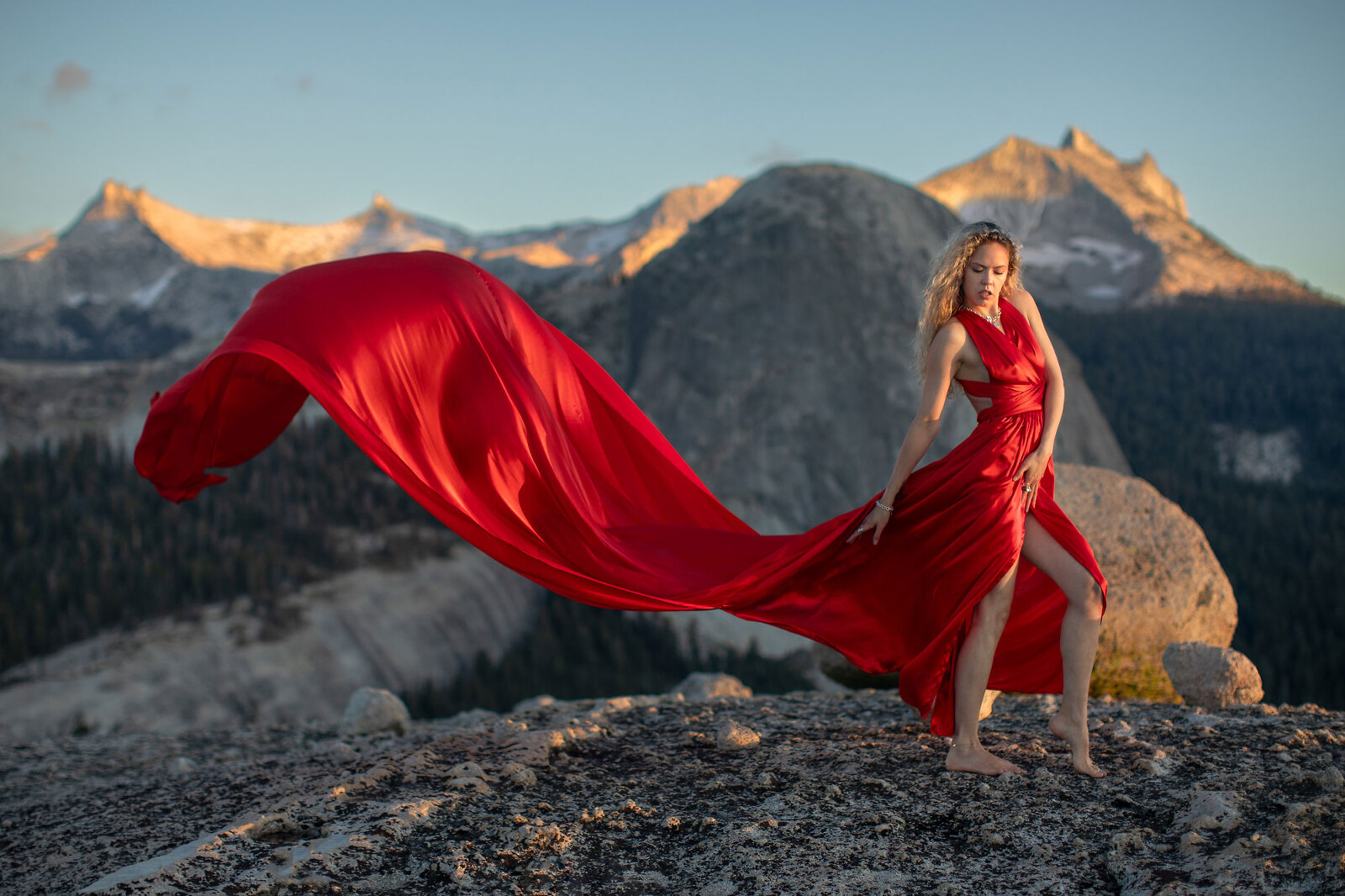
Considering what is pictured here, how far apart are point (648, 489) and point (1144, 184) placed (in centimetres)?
10900

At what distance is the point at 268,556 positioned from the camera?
21125 mm

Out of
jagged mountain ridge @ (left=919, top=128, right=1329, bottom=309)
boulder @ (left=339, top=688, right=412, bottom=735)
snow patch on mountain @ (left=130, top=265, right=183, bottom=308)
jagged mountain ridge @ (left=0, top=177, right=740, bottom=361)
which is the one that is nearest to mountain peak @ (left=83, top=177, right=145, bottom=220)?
jagged mountain ridge @ (left=0, top=177, right=740, bottom=361)

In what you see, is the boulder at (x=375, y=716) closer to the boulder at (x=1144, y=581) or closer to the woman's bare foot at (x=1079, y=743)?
the woman's bare foot at (x=1079, y=743)

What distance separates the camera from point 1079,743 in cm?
383

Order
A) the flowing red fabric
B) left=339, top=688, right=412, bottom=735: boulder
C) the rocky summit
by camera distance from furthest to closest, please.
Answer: left=339, top=688, right=412, bottom=735: boulder < the flowing red fabric < the rocky summit

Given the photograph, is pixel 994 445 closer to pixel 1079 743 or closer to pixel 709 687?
pixel 1079 743

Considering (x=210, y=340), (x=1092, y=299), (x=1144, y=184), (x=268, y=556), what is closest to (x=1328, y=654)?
(x=268, y=556)

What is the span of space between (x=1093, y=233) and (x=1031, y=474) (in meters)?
89.5

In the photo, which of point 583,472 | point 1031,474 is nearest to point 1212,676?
point 1031,474

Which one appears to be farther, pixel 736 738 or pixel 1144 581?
pixel 1144 581

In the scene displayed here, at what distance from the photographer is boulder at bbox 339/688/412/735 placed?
6.19 meters

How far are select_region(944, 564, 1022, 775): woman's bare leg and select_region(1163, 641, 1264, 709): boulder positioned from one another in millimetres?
2218

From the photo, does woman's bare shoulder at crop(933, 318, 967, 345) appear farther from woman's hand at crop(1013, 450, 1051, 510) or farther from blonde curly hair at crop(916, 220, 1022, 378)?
woman's hand at crop(1013, 450, 1051, 510)

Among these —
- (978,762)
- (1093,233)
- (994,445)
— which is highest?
(1093,233)
